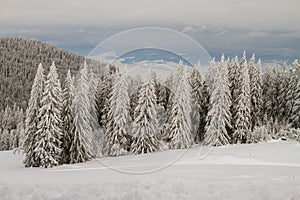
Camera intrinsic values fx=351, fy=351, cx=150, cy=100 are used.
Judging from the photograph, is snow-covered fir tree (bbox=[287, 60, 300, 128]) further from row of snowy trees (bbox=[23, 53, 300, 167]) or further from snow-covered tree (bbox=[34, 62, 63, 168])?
snow-covered tree (bbox=[34, 62, 63, 168])

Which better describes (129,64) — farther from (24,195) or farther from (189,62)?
(24,195)

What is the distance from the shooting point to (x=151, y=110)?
923 centimetres

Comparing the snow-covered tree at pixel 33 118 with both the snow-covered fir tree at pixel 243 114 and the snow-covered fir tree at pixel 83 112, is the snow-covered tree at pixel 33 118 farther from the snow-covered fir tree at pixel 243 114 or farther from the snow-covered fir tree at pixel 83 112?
the snow-covered fir tree at pixel 243 114

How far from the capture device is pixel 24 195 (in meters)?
9.23

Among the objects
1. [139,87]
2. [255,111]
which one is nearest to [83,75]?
[139,87]

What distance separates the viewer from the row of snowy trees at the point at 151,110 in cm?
836

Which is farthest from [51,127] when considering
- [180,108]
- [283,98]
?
[283,98]

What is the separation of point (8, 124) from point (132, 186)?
135 meters

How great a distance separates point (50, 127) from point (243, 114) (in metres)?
21.2

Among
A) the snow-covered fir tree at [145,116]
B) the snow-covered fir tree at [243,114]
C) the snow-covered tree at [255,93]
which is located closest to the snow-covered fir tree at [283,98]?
the snow-covered tree at [255,93]

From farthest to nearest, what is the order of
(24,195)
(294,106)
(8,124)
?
1. (8,124)
2. (294,106)
3. (24,195)

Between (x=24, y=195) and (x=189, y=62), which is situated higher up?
(x=189, y=62)

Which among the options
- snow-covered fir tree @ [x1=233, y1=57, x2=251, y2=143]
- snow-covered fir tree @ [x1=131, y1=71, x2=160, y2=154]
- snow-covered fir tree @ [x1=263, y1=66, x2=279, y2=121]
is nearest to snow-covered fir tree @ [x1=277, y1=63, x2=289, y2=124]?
snow-covered fir tree @ [x1=263, y1=66, x2=279, y2=121]

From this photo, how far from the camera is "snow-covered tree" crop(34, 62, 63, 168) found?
28.8m
